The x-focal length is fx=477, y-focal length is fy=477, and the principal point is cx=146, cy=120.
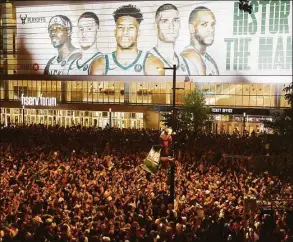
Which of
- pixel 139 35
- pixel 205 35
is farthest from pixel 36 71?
pixel 205 35

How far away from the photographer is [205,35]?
4697 cm

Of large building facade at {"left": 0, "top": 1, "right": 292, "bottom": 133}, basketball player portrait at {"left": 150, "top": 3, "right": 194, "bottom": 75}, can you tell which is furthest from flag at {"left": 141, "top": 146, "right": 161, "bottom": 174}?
basketball player portrait at {"left": 150, "top": 3, "right": 194, "bottom": 75}

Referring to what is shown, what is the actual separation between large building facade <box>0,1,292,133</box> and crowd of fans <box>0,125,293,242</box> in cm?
2184

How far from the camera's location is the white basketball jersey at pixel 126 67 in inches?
1965

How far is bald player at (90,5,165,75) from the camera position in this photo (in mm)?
49250

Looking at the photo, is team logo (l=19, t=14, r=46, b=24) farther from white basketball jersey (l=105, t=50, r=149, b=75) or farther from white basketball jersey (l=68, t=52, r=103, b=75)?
white basketball jersey (l=105, t=50, r=149, b=75)

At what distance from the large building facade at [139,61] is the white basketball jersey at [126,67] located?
107 mm

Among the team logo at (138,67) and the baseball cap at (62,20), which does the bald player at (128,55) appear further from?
the baseball cap at (62,20)

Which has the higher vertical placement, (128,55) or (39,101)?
(128,55)

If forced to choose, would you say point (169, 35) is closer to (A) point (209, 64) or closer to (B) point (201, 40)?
(B) point (201, 40)

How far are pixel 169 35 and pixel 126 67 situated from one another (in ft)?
19.5

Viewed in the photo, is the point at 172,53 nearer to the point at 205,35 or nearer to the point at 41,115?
the point at 205,35

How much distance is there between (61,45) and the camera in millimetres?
52781

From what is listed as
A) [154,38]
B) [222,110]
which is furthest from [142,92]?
[222,110]
